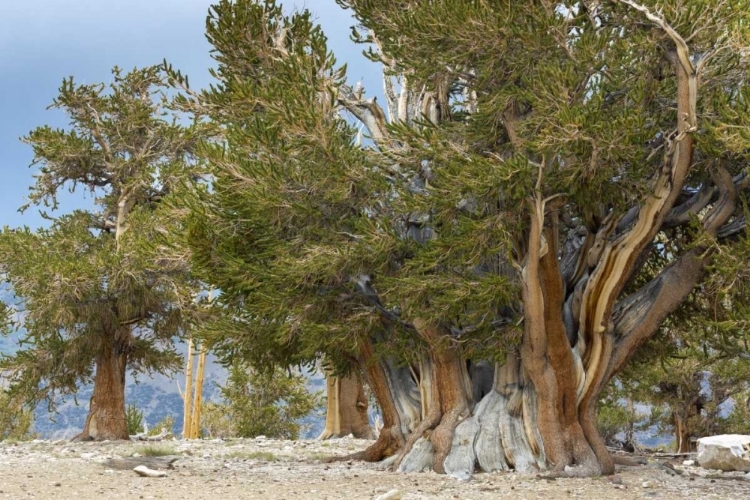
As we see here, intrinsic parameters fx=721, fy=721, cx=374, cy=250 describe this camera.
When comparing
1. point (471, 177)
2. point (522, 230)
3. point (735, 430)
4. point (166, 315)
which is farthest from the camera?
point (735, 430)

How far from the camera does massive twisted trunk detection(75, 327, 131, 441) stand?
58.1 feet

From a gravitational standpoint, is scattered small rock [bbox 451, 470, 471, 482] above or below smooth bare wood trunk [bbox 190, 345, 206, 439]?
below

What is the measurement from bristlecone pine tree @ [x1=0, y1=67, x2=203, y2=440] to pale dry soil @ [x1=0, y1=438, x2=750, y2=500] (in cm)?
487

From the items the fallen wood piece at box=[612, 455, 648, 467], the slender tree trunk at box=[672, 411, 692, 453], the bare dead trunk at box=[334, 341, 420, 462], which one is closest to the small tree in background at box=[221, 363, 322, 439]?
Answer: the slender tree trunk at box=[672, 411, 692, 453]

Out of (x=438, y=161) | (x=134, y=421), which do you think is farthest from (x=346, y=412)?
(x=438, y=161)

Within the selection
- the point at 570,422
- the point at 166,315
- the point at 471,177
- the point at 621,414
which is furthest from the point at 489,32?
the point at 621,414

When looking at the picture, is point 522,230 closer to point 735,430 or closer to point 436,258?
point 436,258

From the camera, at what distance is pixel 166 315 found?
18.3 metres

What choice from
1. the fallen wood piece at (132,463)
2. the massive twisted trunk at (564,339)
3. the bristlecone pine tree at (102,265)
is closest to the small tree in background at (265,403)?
the bristlecone pine tree at (102,265)

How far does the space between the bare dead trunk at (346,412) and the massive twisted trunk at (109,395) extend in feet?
16.9

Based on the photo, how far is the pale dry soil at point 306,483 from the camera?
26.5 ft

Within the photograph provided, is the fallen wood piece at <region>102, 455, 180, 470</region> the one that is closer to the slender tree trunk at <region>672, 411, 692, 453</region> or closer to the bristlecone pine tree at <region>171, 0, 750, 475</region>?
the bristlecone pine tree at <region>171, 0, 750, 475</region>

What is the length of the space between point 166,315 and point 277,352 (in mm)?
6509

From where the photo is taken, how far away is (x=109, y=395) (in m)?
18.0
